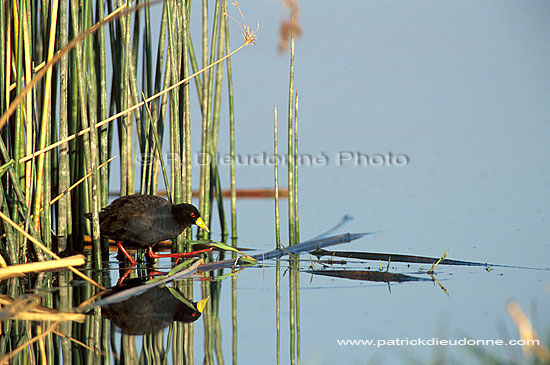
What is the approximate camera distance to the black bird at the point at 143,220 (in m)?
3.66

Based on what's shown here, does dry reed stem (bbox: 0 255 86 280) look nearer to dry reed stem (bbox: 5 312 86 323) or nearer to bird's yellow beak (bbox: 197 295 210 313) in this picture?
dry reed stem (bbox: 5 312 86 323)

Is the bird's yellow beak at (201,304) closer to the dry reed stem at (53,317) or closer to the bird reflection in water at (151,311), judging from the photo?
the bird reflection in water at (151,311)

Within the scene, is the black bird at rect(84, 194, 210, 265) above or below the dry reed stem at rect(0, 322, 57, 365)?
above

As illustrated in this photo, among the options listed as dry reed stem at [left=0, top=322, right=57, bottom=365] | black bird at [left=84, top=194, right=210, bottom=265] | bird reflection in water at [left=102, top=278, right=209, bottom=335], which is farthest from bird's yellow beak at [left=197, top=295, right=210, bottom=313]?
black bird at [left=84, top=194, right=210, bottom=265]

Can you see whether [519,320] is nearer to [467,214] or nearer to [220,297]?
[220,297]

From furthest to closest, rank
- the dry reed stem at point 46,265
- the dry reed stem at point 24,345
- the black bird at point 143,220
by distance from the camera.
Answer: the black bird at point 143,220
the dry reed stem at point 46,265
the dry reed stem at point 24,345

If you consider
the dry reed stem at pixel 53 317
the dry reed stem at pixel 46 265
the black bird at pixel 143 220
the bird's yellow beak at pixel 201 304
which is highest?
the black bird at pixel 143 220

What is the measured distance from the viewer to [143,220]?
12.1 ft

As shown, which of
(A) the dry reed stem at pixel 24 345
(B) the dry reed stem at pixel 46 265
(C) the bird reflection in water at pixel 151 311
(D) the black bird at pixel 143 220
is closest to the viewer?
(A) the dry reed stem at pixel 24 345

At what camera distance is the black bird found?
12.0 feet

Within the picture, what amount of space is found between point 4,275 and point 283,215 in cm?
339

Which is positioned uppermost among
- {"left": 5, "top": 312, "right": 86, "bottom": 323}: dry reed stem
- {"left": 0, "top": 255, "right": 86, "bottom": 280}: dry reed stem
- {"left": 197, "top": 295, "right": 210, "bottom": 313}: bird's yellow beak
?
{"left": 0, "top": 255, "right": 86, "bottom": 280}: dry reed stem

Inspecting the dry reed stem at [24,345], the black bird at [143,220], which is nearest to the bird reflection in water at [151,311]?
the dry reed stem at [24,345]

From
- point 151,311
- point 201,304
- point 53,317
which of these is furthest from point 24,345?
point 201,304
